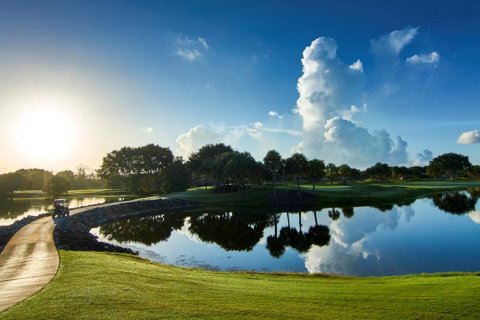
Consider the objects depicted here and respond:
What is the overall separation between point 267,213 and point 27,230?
2083 inches

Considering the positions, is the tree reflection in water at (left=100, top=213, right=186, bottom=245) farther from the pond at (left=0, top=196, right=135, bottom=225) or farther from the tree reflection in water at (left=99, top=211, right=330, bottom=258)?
the pond at (left=0, top=196, right=135, bottom=225)

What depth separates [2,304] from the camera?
50.8ft

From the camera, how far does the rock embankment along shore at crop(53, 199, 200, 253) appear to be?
41.6m

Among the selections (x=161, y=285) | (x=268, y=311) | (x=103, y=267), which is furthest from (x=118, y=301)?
(x=103, y=267)

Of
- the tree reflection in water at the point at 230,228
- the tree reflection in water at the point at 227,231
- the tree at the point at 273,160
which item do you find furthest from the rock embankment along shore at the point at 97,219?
the tree at the point at 273,160

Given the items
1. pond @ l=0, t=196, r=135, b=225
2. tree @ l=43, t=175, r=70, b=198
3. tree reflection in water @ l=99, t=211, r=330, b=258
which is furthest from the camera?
tree @ l=43, t=175, r=70, b=198

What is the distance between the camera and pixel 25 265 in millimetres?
24844

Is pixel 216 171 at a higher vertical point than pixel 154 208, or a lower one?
higher

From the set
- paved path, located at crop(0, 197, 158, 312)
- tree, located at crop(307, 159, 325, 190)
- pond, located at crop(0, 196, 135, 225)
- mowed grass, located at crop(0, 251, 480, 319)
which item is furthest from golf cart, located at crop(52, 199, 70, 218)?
tree, located at crop(307, 159, 325, 190)

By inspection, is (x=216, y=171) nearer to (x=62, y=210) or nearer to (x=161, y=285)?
(x=62, y=210)

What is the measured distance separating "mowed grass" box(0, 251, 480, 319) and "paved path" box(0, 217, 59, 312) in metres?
0.99

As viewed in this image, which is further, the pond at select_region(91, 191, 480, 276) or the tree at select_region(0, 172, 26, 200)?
the tree at select_region(0, 172, 26, 200)

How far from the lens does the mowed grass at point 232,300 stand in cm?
1363

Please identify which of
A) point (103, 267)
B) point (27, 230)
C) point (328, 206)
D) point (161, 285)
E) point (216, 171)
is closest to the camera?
point (161, 285)
